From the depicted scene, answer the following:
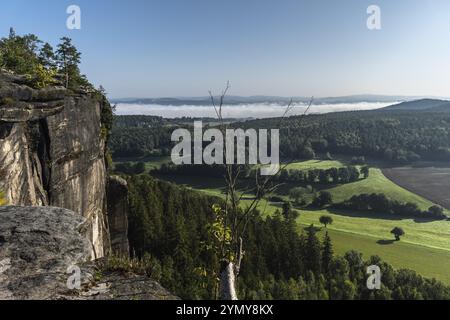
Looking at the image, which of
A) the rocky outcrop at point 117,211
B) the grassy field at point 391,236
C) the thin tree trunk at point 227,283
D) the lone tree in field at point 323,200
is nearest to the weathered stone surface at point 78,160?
the rocky outcrop at point 117,211

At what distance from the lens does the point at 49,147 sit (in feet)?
90.2

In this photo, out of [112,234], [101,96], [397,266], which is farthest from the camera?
[397,266]

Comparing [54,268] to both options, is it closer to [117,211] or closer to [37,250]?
[37,250]

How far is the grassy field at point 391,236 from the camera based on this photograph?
114688 mm

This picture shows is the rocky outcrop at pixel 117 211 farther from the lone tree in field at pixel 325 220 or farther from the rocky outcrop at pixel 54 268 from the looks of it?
the lone tree in field at pixel 325 220

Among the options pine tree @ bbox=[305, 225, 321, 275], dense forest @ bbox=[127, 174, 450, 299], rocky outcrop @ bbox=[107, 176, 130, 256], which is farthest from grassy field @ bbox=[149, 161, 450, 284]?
rocky outcrop @ bbox=[107, 176, 130, 256]

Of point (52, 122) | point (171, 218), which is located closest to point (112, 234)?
point (52, 122)

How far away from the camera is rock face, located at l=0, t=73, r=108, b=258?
22219 mm

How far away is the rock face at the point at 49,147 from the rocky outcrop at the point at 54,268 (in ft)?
23.7

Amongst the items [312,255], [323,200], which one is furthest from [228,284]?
[323,200]

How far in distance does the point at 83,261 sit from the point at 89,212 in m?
26.5

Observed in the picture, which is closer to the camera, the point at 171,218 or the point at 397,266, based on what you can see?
the point at 171,218
